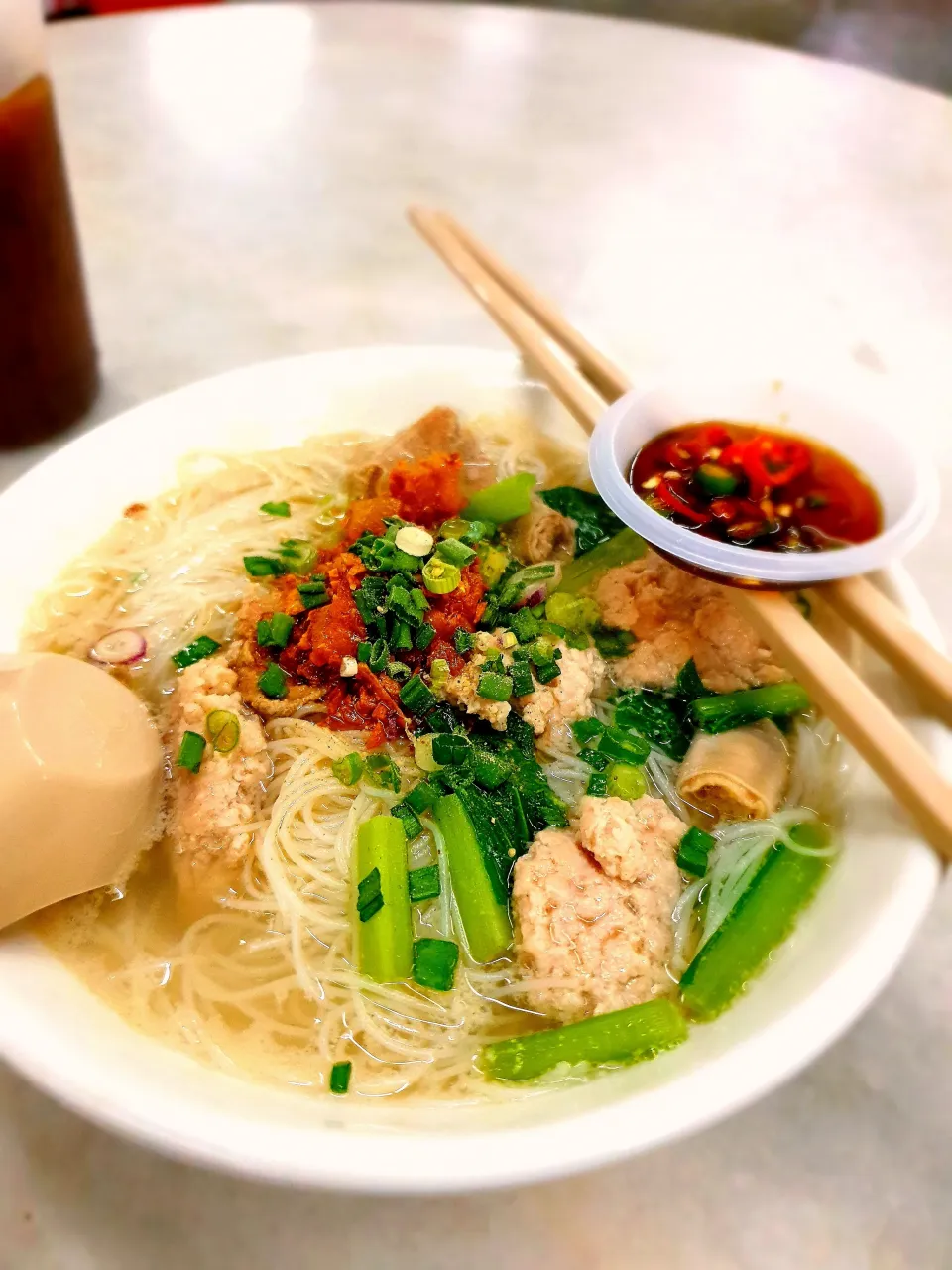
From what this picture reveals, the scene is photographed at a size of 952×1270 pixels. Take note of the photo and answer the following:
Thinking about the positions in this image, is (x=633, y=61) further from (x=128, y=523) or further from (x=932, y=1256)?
(x=932, y=1256)

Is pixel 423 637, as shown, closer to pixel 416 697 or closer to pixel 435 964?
pixel 416 697

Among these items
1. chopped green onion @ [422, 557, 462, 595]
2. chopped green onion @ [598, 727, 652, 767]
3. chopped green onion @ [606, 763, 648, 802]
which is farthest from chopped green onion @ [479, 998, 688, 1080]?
chopped green onion @ [422, 557, 462, 595]

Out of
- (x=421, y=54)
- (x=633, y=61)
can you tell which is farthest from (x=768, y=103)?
(x=421, y=54)

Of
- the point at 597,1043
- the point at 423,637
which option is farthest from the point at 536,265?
the point at 597,1043

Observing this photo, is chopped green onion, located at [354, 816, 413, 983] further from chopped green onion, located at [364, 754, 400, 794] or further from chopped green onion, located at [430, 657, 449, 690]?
chopped green onion, located at [430, 657, 449, 690]

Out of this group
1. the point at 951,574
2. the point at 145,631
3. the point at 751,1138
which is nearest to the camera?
the point at 751,1138

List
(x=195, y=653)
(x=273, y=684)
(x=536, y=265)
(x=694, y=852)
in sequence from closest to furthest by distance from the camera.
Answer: (x=694, y=852), (x=273, y=684), (x=195, y=653), (x=536, y=265)

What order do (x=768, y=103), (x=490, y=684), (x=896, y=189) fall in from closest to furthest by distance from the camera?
(x=490, y=684) < (x=896, y=189) < (x=768, y=103)
